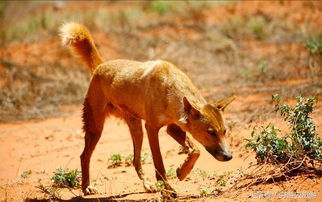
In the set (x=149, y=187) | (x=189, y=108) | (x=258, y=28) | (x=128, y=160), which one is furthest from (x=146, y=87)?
(x=258, y=28)

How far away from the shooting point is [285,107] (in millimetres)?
5824

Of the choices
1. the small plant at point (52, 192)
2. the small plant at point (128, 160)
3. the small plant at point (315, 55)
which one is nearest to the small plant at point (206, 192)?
the small plant at point (52, 192)

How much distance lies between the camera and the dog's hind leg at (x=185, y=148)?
231 inches

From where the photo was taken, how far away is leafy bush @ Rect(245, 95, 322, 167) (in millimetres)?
5562

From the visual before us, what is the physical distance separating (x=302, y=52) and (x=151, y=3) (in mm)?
9168

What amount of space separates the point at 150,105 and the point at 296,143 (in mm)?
1895

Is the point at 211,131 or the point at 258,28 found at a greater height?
the point at 258,28

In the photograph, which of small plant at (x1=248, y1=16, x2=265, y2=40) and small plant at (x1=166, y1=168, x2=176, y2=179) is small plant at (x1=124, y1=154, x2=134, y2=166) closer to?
small plant at (x1=166, y1=168, x2=176, y2=179)

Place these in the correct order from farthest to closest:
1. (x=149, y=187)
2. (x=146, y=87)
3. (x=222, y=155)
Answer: (x=149, y=187) < (x=146, y=87) < (x=222, y=155)

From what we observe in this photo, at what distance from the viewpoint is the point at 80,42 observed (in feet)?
24.7

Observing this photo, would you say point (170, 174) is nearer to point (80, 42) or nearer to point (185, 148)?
point (185, 148)

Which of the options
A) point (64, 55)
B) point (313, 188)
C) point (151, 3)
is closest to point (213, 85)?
point (64, 55)

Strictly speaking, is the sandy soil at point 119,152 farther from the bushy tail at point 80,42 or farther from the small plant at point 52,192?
the bushy tail at point 80,42

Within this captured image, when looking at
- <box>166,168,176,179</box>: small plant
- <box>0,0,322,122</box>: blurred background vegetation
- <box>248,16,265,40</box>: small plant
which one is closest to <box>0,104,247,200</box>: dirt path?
<box>166,168,176,179</box>: small plant
